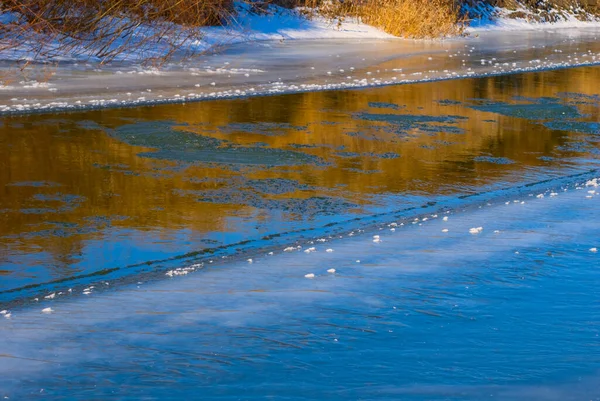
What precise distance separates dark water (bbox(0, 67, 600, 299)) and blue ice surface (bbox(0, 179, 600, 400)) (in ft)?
2.32

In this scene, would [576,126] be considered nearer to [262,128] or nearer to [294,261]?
[262,128]

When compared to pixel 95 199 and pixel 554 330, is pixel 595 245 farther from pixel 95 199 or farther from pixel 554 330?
pixel 95 199

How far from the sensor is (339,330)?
425 cm

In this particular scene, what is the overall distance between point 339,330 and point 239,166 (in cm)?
398

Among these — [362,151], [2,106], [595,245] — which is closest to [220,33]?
[2,106]

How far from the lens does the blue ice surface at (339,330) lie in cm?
365

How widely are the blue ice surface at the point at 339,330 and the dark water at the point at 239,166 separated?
0.71 m

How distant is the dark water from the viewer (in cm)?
591

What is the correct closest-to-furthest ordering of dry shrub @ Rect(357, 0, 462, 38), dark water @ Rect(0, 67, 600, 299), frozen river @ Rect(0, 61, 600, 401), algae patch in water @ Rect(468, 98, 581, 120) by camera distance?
frozen river @ Rect(0, 61, 600, 401) → dark water @ Rect(0, 67, 600, 299) → algae patch in water @ Rect(468, 98, 581, 120) → dry shrub @ Rect(357, 0, 462, 38)

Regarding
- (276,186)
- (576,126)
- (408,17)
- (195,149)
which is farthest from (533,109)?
(408,17)

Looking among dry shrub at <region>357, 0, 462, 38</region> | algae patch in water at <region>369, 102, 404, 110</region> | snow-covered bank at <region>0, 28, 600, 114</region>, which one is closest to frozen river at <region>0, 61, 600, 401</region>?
algae patch in water at <region>369, 102, 404, 110</region>

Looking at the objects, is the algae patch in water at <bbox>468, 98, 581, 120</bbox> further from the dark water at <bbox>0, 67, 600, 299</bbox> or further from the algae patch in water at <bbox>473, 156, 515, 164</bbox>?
the algae patch in water at <bbox>473, 156, 515, 164</bbox>

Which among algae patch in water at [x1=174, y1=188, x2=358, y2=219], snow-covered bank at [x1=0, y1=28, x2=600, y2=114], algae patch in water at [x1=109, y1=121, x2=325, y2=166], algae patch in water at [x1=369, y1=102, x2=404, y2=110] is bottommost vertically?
algae patch in water at [x1=174, y1=188, x2=358, y2=219]

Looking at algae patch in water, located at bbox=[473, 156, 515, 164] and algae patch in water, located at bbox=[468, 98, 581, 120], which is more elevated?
algae patch in water, located at bbox=[468, 98, 581, 120]
